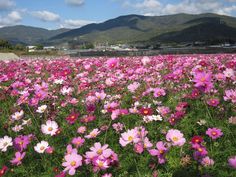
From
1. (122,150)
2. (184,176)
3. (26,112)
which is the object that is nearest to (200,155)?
(184,176)

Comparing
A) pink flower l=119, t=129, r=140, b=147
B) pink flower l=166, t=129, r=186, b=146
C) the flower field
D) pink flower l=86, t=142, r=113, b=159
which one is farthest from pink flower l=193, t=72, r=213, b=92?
pink flower l=86, t=142, r=113, b=159

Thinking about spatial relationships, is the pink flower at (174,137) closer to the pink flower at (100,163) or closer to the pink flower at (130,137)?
the pink flower at (130,137)

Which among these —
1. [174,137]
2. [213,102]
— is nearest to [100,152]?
[174,137]

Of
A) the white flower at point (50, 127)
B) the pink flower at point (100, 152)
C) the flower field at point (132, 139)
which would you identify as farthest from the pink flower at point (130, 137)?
the white flower at point (50, 127)

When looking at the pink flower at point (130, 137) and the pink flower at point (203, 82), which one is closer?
the pink flower at point (130, 137)

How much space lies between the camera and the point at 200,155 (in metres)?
2.47

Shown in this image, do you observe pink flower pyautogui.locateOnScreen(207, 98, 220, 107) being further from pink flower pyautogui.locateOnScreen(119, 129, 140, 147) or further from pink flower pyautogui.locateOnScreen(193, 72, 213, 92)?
pink flower pyautogui.locateOnScreen(119, 129, 140, 147)

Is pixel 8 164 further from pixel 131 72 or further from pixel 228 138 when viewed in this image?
pixel 131 72

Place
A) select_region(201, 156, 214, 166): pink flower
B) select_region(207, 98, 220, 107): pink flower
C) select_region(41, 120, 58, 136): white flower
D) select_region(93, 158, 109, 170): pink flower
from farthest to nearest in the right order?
1. select_region(207, 98, 220, 107): pink flower
2. select_region(41, 120, 58, 136): white flower
3. select_region(201, 156, 214, 166): pink flower
4. select_region(93, 158, 109, 170): pink flower

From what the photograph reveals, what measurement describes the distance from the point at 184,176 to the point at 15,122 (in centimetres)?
234

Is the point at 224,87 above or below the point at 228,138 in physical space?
above

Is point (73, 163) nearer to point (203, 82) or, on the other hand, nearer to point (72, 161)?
point (72, 161)

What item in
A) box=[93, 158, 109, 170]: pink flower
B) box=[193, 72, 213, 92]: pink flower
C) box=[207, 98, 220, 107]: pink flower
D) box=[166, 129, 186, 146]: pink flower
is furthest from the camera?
box=[207, 98, 220, 107]: pink flower

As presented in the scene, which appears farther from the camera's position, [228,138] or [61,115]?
[61,115]
